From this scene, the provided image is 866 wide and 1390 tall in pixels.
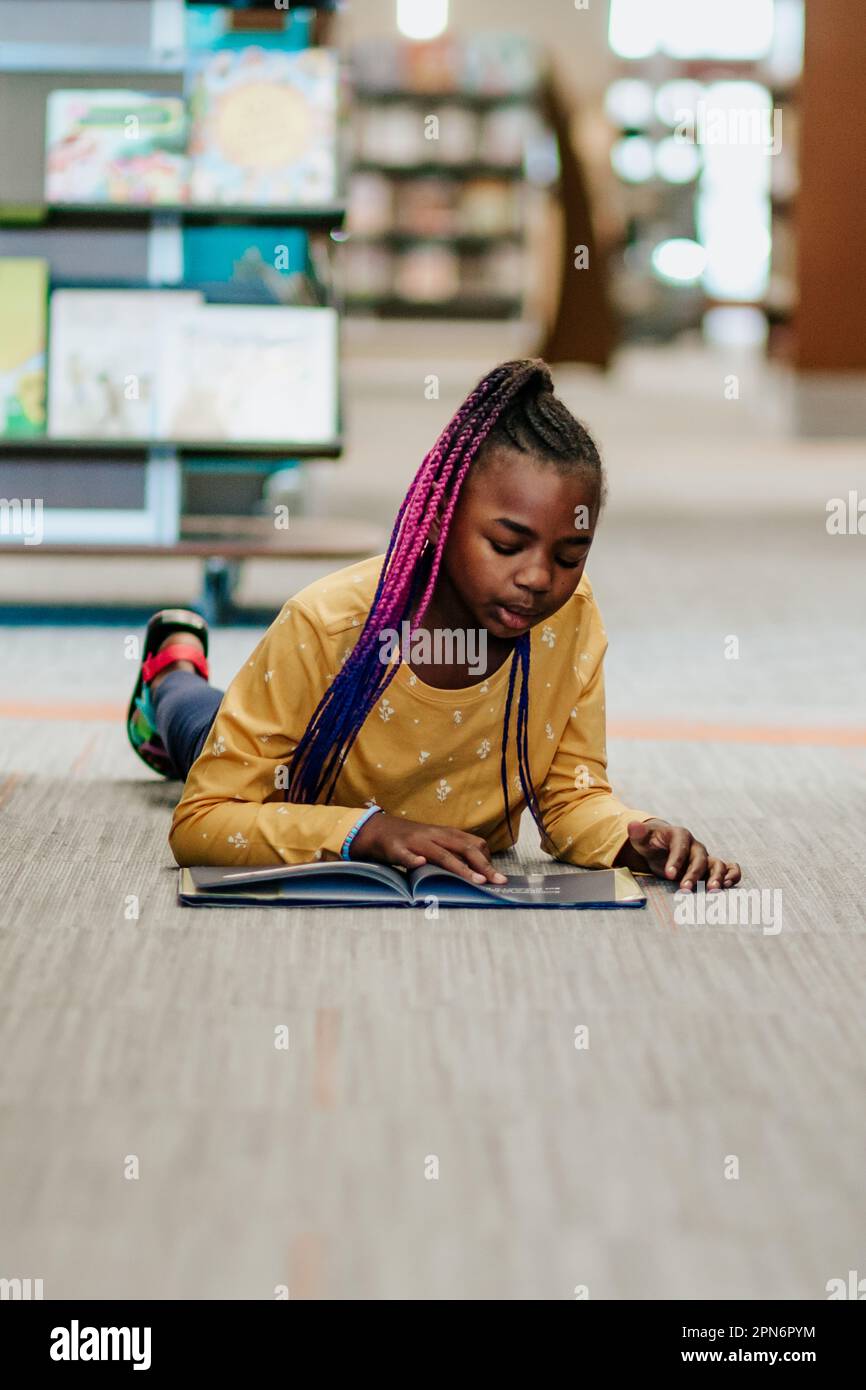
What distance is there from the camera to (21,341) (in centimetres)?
381

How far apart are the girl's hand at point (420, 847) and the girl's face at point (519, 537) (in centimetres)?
22

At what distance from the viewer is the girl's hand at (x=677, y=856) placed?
1849 mm

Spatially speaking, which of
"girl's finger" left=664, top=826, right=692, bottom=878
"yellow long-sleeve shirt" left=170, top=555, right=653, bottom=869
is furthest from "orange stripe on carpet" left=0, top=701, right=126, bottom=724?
"girl's finger" left=664, top=826, right=692, bottom=878

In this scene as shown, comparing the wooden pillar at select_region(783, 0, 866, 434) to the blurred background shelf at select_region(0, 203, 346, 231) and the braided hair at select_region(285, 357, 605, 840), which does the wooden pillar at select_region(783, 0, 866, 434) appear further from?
the braided hair at select_region(285, 357, 605, 840)

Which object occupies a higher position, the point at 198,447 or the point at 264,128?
the point at 264,128

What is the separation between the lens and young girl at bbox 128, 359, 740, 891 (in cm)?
171

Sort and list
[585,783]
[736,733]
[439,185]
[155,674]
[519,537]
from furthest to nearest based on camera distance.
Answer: [439,185] < [736,733] < [155,674] < [585,783] < [519,537]

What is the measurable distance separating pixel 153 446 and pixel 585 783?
80.2 inches

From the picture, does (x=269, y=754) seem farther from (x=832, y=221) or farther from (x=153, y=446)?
(x=832, y=221)

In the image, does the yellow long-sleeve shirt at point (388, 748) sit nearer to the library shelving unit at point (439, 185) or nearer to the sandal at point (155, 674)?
the sandal at point (155, 674)

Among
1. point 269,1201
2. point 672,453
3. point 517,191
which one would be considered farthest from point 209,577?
point 517,191

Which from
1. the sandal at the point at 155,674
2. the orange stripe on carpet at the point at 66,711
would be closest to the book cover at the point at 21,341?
the orange stripe on carpet at the point at 66,711

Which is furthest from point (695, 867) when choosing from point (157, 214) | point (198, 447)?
point (157, 214)

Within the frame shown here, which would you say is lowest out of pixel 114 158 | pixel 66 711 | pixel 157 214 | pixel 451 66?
pixel 66 711
